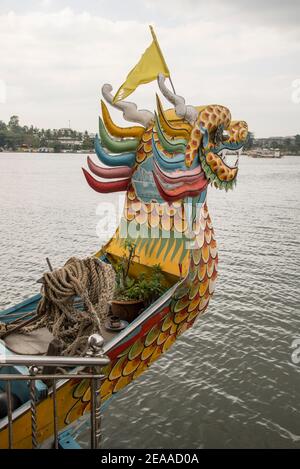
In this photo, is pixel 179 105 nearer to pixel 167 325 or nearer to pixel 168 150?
pixel 168 150

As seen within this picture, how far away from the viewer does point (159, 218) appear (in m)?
6.92

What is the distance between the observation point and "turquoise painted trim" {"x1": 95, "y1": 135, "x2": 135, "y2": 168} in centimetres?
693

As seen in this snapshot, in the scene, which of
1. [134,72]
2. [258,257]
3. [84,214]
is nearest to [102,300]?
[134,72]

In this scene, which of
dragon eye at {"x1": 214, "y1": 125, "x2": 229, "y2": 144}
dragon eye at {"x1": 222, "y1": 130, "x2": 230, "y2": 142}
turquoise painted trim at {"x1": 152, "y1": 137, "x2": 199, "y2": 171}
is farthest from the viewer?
dragon eye at {"x1": 222, "y1": 130, "x2": 230, "y2": 142}

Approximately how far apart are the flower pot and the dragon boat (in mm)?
395

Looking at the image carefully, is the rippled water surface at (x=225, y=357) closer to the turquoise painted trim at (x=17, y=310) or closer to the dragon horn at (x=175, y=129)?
the turquoise painted trim at (x=17, y=310)

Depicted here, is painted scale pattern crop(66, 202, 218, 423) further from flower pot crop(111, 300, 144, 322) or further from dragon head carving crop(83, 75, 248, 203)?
dragon head carving crop(83, 75, 248, 203)

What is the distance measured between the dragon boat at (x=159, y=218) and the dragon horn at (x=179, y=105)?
0.01m

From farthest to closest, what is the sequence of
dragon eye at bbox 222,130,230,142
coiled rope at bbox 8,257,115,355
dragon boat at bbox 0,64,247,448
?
dragon eye at bbox 222,130,230,142 → dragon boat at bbox 0,64,247,448 → coiled rope at bbox 8,257,115,355

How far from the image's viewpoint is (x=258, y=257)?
14.3 m

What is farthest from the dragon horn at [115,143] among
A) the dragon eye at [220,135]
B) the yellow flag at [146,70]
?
the dragon eye at [220,135]

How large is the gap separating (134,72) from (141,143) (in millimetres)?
1097

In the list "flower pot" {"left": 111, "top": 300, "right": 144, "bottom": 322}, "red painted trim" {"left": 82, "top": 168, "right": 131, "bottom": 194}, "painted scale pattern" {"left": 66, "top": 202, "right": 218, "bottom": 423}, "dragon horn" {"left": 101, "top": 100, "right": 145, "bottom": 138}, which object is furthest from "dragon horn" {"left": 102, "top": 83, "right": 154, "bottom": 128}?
"flower pot" {"left": 111, "top": 300, "right": 144, "bottom": 322}
